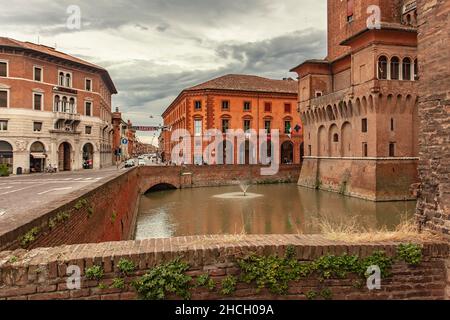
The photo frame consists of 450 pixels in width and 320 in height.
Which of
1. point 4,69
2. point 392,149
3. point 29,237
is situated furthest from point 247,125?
point 29,237

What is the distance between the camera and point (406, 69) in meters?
29.5

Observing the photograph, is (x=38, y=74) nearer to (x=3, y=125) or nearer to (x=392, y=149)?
(x=3, y=125)

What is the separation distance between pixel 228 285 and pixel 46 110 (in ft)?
119

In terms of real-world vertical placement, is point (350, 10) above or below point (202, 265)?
above

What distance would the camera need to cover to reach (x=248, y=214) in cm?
2502

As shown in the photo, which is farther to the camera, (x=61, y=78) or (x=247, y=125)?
(x=247, y=125)

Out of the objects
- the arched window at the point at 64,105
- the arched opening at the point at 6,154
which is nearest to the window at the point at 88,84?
the arched window at the point at 64,105

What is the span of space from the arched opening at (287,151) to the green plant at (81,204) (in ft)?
151

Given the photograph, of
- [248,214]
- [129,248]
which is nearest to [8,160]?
[248,214]

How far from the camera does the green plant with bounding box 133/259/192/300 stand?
4.11 meters

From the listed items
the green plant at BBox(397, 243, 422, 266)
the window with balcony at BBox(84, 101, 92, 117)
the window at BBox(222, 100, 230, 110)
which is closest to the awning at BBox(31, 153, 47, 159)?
the window with balcony at BBox(84, 101, 92, 117)

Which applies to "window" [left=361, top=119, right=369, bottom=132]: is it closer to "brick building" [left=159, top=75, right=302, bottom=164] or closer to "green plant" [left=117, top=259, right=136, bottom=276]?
"brick building" [left=159, top=75, right=302, bottom=164]
